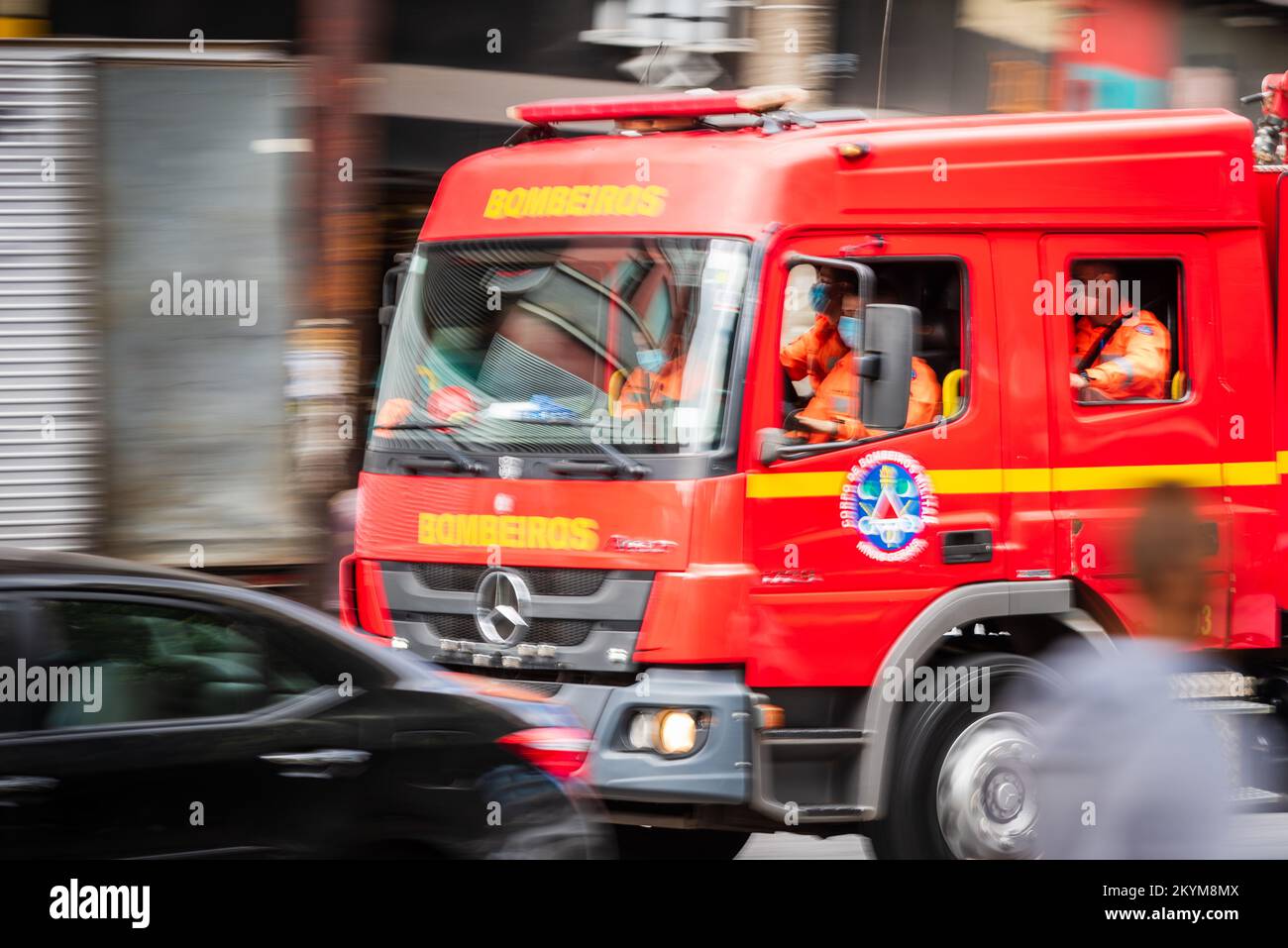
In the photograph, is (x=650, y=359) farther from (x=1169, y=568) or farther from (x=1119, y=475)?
(x=1169, y=568)

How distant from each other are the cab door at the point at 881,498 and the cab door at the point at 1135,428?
0.32 metres

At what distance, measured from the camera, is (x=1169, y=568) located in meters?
4.46

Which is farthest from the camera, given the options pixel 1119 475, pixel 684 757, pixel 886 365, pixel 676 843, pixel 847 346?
pixel 676 843

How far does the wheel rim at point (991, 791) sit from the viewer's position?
659 centimetres

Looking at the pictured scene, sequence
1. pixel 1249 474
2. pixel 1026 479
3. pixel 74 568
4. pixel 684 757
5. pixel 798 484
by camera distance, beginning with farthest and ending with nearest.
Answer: pixel 1249 474, pixel 1026 479, pixel 798 484, pixel 684 757, pixel 74 568

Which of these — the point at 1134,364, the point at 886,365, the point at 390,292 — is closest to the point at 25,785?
the point at 886,365

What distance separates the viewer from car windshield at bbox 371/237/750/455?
6.37 metres

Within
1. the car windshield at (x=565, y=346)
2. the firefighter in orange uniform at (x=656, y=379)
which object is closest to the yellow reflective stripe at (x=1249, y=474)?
the car windshield at (x=565, y=346)

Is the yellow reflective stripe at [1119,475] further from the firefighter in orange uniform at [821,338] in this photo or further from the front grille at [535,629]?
the front grille at [535,629]

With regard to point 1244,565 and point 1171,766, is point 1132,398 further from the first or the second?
point 1171,766

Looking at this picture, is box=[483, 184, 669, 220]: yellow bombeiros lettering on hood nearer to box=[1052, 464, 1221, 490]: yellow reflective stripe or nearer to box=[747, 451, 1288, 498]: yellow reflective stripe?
box=[747, 451, 1288, 498]: yellow reflective stripe

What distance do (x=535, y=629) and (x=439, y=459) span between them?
77cm

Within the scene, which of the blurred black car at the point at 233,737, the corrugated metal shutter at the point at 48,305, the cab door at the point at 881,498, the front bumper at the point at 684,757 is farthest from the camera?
the corrugated metal shutter at the point at 48,305
